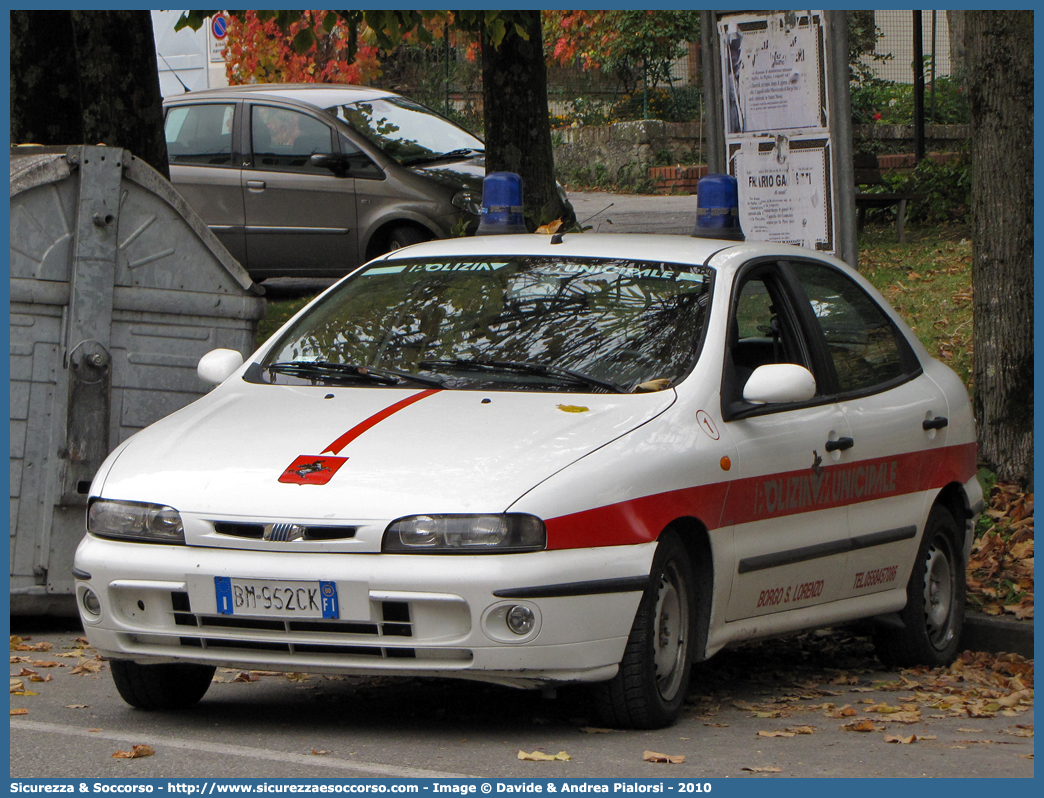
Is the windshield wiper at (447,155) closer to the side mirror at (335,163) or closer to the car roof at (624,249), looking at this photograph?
the side mirror at (335,163)

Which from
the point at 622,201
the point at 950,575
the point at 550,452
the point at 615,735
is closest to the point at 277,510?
the point at 550,452

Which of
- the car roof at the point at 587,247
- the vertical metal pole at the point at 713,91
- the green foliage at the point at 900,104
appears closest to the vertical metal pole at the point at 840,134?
the vertical metal pole at the point at 713,91

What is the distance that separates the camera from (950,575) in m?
7.14

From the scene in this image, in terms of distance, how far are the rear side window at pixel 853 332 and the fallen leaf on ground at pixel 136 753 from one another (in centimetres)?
295

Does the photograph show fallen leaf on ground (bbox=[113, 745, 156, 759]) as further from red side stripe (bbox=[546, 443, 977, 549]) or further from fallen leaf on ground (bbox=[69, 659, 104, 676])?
fallen leaf on ground (bbox=[69, 659, 104, 676])

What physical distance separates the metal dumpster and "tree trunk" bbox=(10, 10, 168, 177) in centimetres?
302

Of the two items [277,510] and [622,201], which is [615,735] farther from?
[622,201]

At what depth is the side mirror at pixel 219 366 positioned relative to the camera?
20.6 ft

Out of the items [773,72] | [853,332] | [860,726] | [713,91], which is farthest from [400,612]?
[713,91]

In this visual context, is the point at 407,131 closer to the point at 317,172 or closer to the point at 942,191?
the point at 317,172

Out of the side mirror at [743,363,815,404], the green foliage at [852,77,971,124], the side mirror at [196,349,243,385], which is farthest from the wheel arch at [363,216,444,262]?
the green foliage at [852,77,971,124]

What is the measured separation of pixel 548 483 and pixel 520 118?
7969 millimetres

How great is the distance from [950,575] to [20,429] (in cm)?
395
